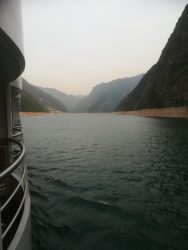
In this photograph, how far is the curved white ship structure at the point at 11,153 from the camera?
438 cm

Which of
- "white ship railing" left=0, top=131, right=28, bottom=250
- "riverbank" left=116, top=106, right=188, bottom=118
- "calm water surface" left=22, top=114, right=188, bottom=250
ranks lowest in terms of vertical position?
"riverbank" left=116, top=106, right=188, bottom=118

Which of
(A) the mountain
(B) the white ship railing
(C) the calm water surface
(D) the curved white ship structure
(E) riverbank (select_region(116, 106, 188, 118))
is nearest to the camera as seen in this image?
(B) the white ship railing

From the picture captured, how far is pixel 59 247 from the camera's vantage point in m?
8.32

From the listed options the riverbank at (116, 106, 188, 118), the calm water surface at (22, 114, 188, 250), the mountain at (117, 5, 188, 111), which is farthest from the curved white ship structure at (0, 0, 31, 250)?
the mountain at (117, 5, 188, 111)

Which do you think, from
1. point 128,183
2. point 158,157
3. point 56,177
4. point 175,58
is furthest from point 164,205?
point 175,58

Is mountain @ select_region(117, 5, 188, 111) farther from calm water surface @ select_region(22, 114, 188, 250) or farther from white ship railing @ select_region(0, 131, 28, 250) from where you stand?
white ship railing @ select_region(0, 131, 28, 250)

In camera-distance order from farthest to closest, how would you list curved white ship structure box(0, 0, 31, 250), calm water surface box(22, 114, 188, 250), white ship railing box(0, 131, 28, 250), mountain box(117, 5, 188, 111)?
mountain box(117, 5, 188, 111), calm water surface box(22, 114, 188, 250), curved white ship structure box(0, 0, 31, 250), white ship railing box(0, 131, 28, 250)

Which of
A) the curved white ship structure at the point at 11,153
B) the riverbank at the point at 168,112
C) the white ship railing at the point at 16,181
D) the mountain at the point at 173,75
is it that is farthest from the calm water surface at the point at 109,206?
the mountain at the point at 173,75

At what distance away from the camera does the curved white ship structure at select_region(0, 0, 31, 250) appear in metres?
4.38

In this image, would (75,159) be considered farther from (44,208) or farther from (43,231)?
(43,231)

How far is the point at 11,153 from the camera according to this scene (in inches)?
388

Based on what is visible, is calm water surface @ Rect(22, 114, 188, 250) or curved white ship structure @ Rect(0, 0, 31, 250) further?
calm water surface @ Rect(22, 114, 188, 250)

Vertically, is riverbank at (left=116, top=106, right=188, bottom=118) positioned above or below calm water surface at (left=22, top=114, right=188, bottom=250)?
below

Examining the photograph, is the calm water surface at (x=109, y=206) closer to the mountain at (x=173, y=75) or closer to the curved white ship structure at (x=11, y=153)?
the curved white ship structure at (x=11, y=153)
